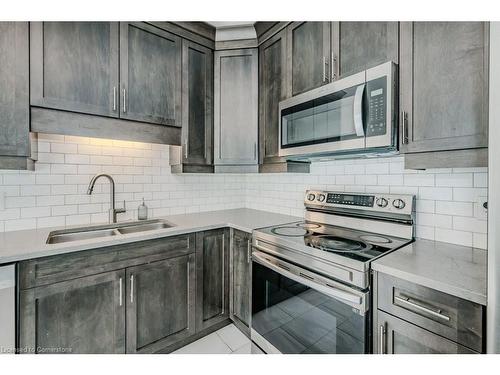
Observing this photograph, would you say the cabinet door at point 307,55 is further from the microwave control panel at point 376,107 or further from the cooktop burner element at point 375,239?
the cooktop burner element at point 375,239

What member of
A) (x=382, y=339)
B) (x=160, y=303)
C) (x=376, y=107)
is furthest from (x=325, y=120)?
(x=160, y=303)

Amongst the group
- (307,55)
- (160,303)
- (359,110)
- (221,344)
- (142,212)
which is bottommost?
(221,344)

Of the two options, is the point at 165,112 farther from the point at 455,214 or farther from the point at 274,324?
the point at 455,214

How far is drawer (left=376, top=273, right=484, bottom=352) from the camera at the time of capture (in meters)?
0.86

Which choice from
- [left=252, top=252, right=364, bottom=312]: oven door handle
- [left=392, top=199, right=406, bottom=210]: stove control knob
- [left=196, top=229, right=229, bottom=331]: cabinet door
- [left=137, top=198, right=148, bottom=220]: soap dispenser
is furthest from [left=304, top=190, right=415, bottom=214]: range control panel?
[left=137, top=198, right=148, bottom=220]: soap dispenser

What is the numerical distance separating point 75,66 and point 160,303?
1.65 meters

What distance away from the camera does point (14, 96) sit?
4.59ft

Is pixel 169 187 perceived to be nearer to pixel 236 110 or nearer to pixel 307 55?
pixel 236 110

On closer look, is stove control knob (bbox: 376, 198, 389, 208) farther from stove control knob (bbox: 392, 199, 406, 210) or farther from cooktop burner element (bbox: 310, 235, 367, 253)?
cooktop burner element (bbox: 310, 235, 367, 253)

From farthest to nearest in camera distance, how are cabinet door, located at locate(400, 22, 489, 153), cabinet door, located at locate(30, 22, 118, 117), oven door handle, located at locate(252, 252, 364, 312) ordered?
cabinet door, located at locate(30, 22, 118, 117), oven door handle, located at locate(252, 252, 364, 312), cabinet door, located at locate(400, 22, 489, 153)

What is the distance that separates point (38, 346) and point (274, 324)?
1297mm

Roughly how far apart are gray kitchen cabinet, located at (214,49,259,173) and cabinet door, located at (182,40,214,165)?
6 cm

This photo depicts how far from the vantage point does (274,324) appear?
1.58 meters

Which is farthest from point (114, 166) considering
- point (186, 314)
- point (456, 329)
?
point (456, 329)
